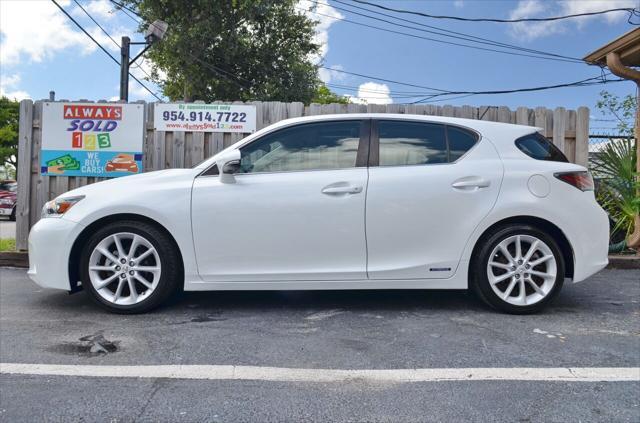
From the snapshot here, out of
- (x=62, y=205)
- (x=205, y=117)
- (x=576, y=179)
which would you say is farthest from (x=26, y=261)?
(x=576, y=179)

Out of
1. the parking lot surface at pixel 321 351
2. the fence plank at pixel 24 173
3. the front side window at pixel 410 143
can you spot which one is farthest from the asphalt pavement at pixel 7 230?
the front side window at pixel 410 143

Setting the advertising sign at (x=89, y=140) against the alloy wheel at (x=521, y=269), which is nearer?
the alloy wheel at (x=521, y=269)

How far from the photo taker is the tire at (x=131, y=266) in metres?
3.58

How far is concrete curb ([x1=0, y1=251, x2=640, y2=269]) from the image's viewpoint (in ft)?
18.6

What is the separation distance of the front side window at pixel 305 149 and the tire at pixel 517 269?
1.26 meters

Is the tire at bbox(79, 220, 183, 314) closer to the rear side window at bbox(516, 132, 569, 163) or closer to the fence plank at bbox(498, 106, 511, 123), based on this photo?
the rear side window at bbox(516, 132, 569, 163)

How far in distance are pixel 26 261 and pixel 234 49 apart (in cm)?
1356

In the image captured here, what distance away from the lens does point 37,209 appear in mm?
6133

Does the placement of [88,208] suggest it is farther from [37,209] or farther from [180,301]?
[37,209]

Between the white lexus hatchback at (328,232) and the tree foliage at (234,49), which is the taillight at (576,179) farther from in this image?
the tree foliage at (234,49)

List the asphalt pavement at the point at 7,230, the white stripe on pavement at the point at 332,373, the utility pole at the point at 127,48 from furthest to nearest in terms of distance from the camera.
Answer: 1. the utility pole at the point at 127,48
2. the asphalt pavement at the point at 7,230
3. the white stripe on pavement at the point at 332,373

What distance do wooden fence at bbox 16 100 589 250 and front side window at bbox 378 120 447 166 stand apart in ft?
7.75

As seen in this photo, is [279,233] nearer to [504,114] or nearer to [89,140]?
[89,140]

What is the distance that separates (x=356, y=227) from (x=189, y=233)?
4.16ft
